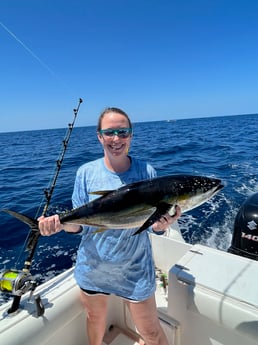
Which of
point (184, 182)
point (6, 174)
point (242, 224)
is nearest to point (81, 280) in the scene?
point (184, 182)

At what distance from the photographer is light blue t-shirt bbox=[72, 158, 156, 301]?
1870 millimetres

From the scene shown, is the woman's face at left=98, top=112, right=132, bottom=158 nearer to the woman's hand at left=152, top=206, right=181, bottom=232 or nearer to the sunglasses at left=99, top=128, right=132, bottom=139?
the sunglasses at left=99, top=128, right=132, bottom=139

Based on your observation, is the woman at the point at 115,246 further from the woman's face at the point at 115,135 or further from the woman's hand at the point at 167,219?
the woman's hand at the point at 167,219

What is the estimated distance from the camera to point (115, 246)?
73.6 inches

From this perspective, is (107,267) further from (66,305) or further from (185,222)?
(185,222)

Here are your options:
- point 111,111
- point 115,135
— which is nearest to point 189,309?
point 115,135

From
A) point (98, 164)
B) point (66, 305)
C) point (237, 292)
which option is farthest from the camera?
point (66, 305)

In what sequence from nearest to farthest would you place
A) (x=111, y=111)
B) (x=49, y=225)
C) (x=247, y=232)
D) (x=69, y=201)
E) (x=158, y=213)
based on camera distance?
(x=158, y=213), (x=49, y=225), (x=111, y=111), (x=247, y=232), (x=69, y=201)

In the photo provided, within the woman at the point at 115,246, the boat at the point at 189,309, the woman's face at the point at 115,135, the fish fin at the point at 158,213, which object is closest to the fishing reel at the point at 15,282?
the boat at the point at 189,309

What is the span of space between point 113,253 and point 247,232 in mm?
2096

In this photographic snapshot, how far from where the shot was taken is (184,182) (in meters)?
1.66

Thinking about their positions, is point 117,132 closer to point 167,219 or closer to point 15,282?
point 167,219

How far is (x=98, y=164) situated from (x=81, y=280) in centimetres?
92

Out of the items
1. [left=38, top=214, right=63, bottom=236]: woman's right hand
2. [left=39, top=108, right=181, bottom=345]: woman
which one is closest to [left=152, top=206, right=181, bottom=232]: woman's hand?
[left=39, top=108, right=181, bottom=345]: woman
